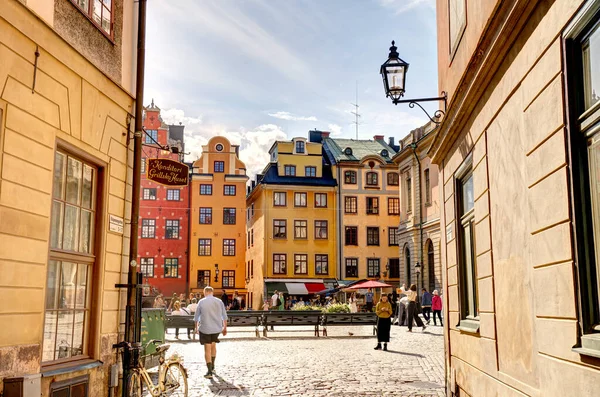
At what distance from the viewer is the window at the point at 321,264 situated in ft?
173

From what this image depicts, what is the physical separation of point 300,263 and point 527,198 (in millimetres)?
47415

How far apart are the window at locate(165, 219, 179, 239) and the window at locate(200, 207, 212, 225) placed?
2.16 m

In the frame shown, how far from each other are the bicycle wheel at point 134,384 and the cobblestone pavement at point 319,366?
1.55 meters

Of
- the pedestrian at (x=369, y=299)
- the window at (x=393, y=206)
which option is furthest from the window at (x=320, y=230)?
the pedestrian at (x=369, y=299)

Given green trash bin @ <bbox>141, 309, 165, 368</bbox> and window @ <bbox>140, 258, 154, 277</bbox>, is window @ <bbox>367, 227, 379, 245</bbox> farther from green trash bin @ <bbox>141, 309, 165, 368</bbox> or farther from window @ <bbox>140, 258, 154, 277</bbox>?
green trash bin @ <bbox>141, 309, 165, 368</bbox>

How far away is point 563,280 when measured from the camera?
4305mm

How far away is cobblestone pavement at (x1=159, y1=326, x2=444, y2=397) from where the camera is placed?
1119 centimetres

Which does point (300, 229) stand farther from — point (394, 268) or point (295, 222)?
point (394, 268)

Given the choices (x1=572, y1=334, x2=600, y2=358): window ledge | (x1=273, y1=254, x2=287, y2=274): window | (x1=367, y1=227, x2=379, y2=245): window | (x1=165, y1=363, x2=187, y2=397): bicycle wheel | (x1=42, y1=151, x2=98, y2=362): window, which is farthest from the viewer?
(x1=367, y1=227, x2=379, y2=245): window

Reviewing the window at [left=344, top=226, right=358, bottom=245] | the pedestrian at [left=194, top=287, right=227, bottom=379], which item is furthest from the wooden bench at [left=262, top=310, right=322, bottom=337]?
the window at [left=344, top=226, right=358, bottom=245]

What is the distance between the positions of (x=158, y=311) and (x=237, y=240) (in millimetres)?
42098

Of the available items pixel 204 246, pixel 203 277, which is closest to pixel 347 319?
pixel 203 277

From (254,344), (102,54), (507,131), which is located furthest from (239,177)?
(507,131)

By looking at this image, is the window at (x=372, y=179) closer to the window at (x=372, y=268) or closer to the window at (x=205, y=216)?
the window at (x=372, y=268)
